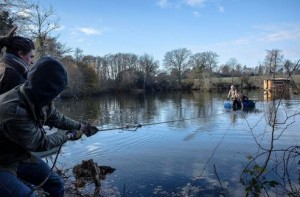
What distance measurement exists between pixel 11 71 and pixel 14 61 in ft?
0.46

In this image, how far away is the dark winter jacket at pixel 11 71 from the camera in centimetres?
370

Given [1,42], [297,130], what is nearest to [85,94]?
[297,130]

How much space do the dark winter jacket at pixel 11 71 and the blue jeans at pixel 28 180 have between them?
0.86 metres

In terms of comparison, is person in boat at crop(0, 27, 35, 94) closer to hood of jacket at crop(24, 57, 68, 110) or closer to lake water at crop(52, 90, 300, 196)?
hood of jacket at crop(24, 57, 68, 110)

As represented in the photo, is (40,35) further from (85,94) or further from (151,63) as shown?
(151,63)

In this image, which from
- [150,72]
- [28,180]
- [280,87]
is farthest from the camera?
[150,72]

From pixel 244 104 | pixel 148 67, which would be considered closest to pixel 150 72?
pixel 148 67

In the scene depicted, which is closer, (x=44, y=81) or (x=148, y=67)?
(x=44, y=81)

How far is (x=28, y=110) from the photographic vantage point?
2.99 meters

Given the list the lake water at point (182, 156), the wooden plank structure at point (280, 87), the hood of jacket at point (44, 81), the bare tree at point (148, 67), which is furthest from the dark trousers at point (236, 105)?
the bare tree at point (148, 67)

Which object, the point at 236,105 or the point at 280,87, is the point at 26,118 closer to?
the point at 280,87

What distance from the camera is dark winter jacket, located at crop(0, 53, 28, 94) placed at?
146 inches

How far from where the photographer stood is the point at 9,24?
17766 millimetres

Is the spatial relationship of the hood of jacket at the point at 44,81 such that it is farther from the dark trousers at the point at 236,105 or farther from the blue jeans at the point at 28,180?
the dark trousers at the point at 236,105
